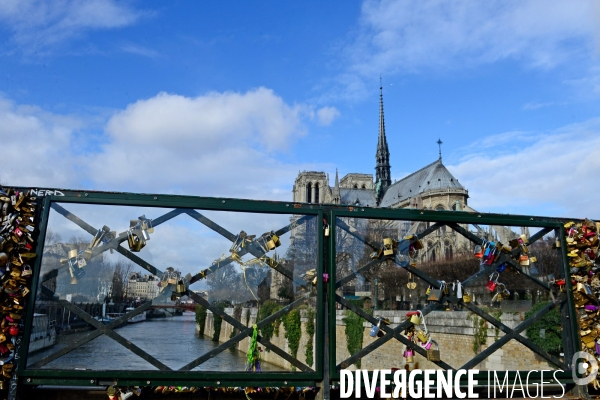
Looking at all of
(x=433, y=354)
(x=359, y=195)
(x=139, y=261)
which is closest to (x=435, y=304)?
(x=433, y=354)

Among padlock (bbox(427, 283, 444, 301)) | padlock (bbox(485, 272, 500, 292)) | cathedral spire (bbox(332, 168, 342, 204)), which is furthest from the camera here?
cathedral spire (bbox(332, 168, 342, 204))

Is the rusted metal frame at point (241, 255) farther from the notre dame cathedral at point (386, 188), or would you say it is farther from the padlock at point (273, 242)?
the notre dame cathedral at point (386, 188)

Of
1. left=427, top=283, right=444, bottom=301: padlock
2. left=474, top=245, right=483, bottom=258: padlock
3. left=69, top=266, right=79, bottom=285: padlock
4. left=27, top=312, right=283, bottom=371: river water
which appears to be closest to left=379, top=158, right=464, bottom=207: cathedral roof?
left=474, top=245, right=483, bottom=258: padlock

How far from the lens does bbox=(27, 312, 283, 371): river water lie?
4.36 metres

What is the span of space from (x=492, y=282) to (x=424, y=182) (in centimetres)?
10216

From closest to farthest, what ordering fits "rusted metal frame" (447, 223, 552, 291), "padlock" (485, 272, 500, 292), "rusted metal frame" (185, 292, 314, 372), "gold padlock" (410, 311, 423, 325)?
"rusted metal frame" (185, 292, 314, 372) < "gold padlock" (410, 311, 423, 325) < "rusted metal frame" (447, 223, 552, 291) < "padlock" (485, 272, 500, 292)

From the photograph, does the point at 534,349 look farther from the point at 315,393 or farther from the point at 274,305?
the point at 274,305

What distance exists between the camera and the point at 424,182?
4114 inches

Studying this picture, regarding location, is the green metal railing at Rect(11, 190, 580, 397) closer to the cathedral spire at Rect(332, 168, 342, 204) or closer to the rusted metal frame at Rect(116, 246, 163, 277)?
the rusted metal frame at Rect(116, 246, 163, 277)

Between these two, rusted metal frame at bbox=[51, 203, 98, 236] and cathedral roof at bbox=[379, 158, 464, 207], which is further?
cathedral roof at bbox=[379, 158, 464, 207]

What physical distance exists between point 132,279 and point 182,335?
701 mm

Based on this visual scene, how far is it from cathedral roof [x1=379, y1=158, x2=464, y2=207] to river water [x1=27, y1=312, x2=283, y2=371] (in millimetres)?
96944

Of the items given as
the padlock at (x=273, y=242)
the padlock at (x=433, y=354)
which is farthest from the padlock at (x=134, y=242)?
the padlock at (x=433, y=354)

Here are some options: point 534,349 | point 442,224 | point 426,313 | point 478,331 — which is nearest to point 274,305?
point 426,313
